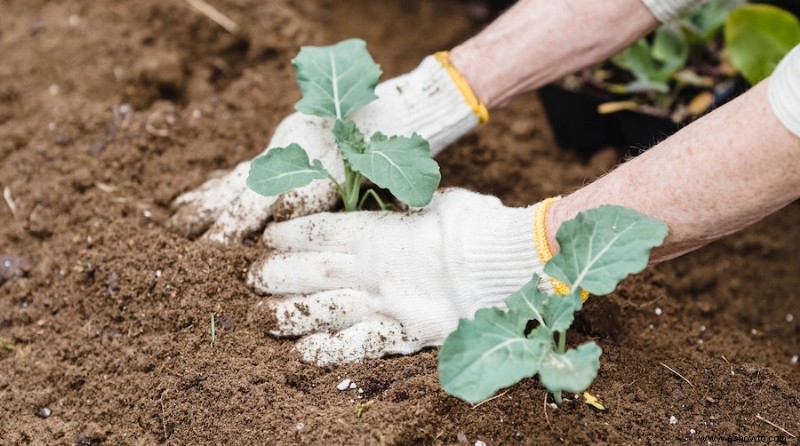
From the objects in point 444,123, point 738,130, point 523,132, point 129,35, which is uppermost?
point 738,130

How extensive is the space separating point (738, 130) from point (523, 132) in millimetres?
1192

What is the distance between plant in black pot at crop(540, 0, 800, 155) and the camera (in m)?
2.33

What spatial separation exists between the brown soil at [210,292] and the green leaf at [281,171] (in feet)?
0.83

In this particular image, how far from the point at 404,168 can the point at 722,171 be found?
0.64 meters

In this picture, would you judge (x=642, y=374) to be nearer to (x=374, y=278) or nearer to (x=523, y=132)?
(x=374, y=278)

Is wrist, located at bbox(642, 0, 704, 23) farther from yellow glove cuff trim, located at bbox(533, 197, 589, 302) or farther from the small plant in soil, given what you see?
yellow glove cuff trim, located at bbox(533, 197, 589, 302)

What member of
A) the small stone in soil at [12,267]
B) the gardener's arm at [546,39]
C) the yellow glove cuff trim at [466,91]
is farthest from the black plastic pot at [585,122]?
the small stone in soil at [12,267]

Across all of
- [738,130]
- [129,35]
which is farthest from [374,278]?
[129,35]

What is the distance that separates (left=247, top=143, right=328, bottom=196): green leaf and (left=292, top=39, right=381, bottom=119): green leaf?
0.53ft

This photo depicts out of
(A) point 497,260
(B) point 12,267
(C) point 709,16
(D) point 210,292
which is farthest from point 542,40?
(B) point 12,267

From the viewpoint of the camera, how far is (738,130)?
141cm

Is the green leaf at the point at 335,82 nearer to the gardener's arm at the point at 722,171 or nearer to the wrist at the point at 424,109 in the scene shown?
the wrist at the point at 424,109

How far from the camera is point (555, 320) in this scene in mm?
1438

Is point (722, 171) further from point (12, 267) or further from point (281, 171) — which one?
point (12, 267)
